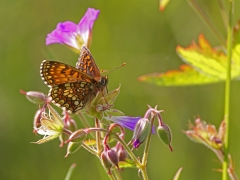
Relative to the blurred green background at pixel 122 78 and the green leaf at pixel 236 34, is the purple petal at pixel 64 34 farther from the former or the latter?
the blurred green background at pixel 122 78

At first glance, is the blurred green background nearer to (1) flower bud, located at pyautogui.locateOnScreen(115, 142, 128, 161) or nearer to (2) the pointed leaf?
(2) the pointed leaf

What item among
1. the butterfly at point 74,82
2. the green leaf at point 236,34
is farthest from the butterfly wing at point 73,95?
the green leaf at point 236,34

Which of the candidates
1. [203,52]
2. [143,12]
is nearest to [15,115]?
[143,12]

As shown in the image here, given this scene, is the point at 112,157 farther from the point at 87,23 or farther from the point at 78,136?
the point at 87,23

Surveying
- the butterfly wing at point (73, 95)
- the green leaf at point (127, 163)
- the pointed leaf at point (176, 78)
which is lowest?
the green leaf at point (127, 163)

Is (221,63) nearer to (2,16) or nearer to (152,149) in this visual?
(152,149)
